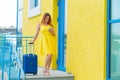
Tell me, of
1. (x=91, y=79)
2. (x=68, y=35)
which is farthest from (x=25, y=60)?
(x=91, y=79)

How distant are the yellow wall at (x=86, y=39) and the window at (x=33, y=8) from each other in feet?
11.1

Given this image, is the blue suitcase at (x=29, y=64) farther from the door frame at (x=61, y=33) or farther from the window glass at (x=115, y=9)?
the window glass at (x=115, y=9)

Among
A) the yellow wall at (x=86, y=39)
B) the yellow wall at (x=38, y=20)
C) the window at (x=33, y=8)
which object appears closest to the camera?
the yellow wall at (x=86, y=39)

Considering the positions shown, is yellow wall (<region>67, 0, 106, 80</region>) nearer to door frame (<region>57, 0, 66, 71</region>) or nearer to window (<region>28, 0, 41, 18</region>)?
door frame (<region>57, 0, 66, 71</region>)

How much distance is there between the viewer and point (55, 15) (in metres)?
10.5

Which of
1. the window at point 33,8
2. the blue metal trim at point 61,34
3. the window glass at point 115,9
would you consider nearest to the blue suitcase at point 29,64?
the blue metal trim at point 61,34

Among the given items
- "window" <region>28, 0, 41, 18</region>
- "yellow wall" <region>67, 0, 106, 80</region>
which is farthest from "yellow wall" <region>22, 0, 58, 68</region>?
"yellow wall" <region>67, 0, 106, 80</region>

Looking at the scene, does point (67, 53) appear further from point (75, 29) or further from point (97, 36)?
point (97, 36)

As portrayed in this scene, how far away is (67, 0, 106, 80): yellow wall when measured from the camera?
286 inches

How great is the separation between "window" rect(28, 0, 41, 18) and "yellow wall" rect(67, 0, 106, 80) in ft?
11.1

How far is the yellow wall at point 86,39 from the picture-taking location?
7.25 m

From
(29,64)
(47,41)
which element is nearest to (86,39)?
(47,41)

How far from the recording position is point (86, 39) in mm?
7953

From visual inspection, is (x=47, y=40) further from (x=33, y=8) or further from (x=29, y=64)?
(x=33, y=8)
